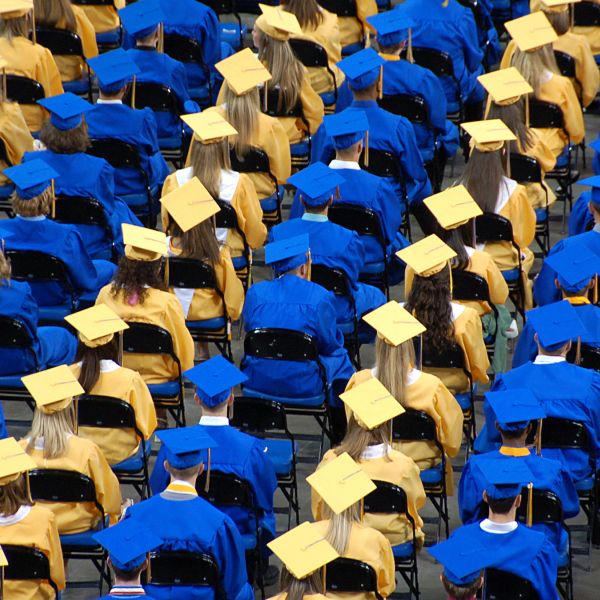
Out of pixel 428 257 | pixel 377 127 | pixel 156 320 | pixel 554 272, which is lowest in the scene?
pixel 554 272

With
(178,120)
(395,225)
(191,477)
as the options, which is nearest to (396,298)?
(395,225)

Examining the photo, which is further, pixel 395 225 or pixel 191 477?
pixel 395 225

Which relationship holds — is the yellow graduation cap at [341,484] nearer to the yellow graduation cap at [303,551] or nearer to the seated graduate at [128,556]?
the yellow graduation cap at [303,551]

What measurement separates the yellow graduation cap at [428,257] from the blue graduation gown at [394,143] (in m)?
1.49

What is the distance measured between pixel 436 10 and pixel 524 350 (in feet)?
10.8

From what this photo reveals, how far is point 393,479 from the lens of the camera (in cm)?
754

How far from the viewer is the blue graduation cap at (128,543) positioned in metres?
6.56

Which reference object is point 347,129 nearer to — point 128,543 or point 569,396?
point 569,396

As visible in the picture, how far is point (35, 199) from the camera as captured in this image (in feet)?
29.8

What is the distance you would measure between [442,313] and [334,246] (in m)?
0.87

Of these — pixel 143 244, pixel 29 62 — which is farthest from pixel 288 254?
pixel 29 62

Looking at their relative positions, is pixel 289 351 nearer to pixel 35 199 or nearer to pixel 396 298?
pixel 35 199

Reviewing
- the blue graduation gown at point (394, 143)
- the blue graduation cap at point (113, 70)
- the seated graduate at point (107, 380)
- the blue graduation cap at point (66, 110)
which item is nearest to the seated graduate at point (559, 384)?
the seated graduate at point (107, 380)

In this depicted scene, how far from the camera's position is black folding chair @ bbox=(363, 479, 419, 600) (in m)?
7.43
